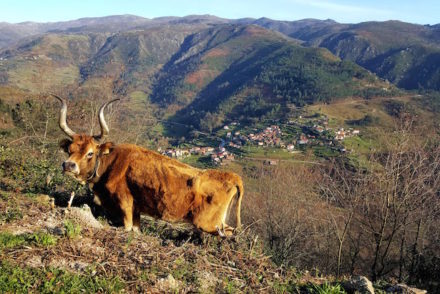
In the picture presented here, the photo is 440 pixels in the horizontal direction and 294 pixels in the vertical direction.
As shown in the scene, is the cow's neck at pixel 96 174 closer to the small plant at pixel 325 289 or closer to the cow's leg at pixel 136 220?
the cow's leg at pixel 136 220

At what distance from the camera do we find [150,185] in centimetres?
648

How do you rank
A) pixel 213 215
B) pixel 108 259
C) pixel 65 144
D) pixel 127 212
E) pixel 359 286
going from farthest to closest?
pixel 65 144 < pixel 127 212 < pixel 213 215 < pixel 359 286 < pixel 108 259

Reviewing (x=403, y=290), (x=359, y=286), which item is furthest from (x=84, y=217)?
(x=403, y=290)

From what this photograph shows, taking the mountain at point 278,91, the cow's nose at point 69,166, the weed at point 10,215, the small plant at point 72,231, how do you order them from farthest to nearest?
the mountain at point 278,91 → the cow's nose at point 69,166 → the weed at point 10,215 → the small plant at point 72,231

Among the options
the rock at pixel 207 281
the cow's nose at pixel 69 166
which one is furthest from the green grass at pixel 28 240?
the rock at pixel 207 281

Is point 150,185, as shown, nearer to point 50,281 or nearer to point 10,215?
point 10,215

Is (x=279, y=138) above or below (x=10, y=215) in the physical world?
below

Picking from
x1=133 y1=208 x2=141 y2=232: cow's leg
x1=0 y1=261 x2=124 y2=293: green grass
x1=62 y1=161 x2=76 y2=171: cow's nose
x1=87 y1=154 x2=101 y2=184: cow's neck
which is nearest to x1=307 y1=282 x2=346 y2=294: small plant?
x1=0 y1=261 x2=124 y2=293: green grass

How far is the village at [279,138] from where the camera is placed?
8488 cm

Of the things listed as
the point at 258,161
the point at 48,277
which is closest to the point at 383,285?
the point at 48,277

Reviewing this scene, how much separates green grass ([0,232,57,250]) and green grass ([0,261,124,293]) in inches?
21.0

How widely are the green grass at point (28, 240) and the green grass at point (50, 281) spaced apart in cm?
53

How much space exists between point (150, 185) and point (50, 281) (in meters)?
2.64

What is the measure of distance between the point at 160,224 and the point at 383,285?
4.56 metres
